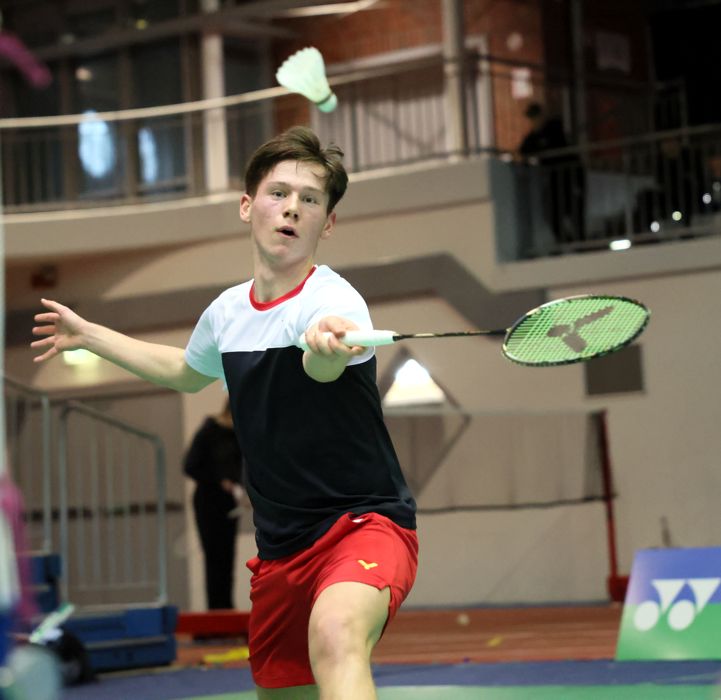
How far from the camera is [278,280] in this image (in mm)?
3510

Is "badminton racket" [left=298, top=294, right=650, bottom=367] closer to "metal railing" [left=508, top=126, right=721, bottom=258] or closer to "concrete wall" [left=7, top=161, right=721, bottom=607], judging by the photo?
"concrete wall" [left=7, top=161, right=721, bottom=607]

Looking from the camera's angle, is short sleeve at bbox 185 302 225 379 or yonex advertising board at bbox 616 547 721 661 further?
yonex advertising board at bbox 616 547 721 661

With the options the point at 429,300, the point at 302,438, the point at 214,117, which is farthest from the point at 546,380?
the point at 302,438

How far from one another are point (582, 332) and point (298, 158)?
2.72 ft

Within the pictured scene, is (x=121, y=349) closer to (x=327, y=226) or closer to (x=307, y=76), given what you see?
(x=327, y=226)

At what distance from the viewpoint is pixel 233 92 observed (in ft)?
51.4

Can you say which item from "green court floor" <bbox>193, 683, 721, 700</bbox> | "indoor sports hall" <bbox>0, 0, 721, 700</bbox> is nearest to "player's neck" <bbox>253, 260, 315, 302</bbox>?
"green court floor" <bbox>193, 683, 721, 700</bbox>

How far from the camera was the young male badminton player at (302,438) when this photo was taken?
321 cm

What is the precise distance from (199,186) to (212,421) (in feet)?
19.1

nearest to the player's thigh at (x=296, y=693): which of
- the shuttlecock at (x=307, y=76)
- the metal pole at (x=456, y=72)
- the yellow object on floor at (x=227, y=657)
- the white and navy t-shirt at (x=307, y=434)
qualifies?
the white and navy t-shirt at (x=307, y=434)

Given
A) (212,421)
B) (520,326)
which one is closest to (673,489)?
(212,421)

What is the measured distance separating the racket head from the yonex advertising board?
11.0ft

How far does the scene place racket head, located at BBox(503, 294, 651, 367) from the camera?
3.44 meters

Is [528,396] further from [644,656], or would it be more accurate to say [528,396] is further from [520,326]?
[520,326]
